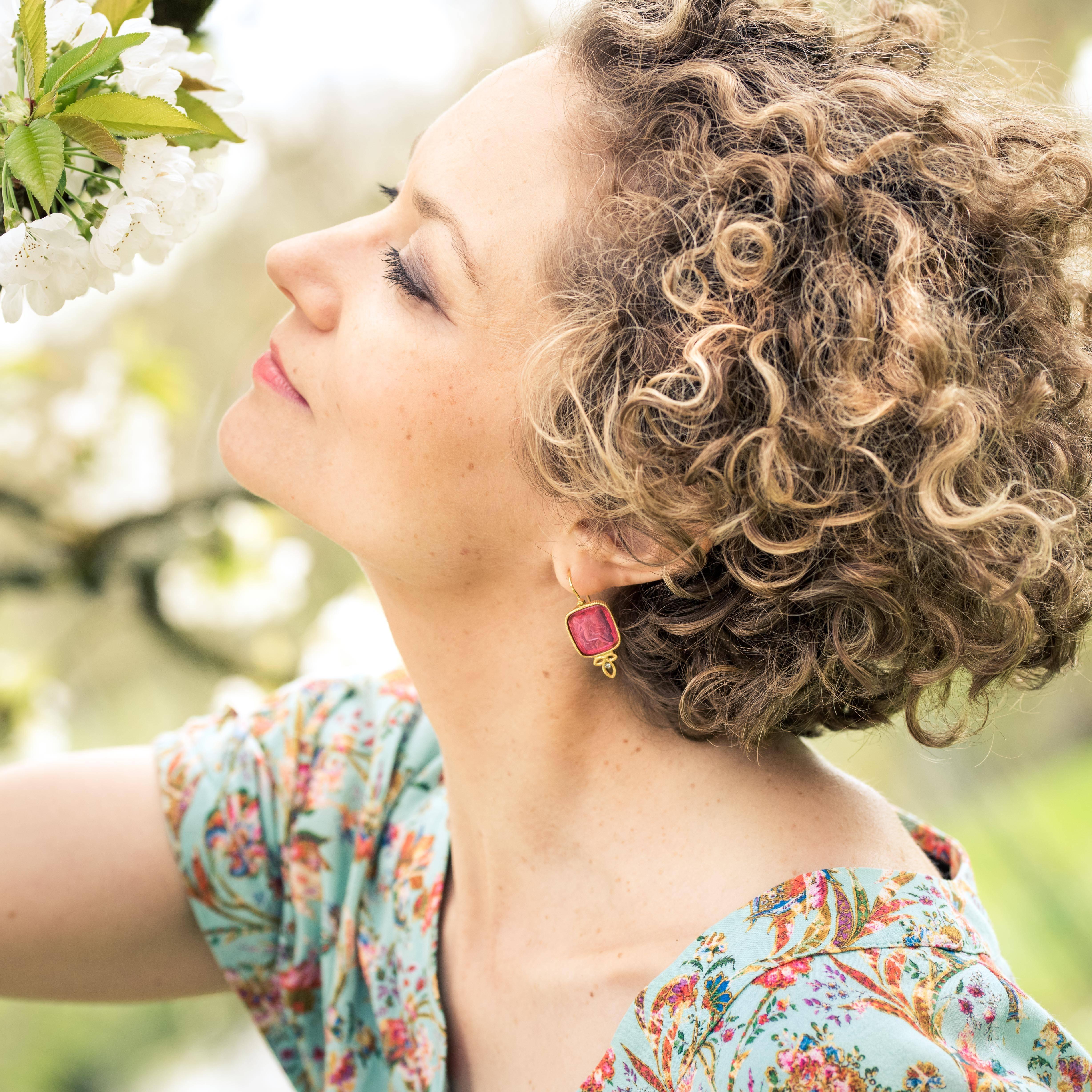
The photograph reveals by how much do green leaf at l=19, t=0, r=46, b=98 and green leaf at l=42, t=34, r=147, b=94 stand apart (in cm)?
2

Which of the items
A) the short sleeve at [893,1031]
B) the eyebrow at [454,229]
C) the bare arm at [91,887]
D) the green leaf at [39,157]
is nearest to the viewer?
the green leaf at [39,157]

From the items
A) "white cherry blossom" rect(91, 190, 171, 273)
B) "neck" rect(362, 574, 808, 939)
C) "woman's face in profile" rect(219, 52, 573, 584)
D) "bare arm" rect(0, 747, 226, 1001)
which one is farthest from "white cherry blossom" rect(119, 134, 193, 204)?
"bare arm" rect(0, 747, 226, 1001)

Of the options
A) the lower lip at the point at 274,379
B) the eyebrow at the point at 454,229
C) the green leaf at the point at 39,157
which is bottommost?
the lower lip at the point at 274,379

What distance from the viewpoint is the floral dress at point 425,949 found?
0.83 meters

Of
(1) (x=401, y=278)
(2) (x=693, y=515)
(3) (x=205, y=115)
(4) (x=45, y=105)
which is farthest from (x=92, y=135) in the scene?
(2) (x=693, y=515)

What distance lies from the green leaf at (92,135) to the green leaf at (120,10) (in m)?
0.09

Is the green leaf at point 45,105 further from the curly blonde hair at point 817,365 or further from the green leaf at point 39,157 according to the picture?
the curly blonde hair at point 817,365

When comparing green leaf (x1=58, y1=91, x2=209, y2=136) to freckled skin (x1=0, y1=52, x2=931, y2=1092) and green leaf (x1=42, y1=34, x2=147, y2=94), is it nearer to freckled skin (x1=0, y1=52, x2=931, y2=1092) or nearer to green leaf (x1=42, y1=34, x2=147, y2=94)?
green leaf (x1=42, y1=34, x2=147, y2=94)

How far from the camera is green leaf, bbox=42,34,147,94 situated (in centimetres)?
68

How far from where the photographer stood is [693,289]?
2.95 ft

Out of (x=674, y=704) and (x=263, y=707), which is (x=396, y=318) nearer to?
(x=674, y=704)

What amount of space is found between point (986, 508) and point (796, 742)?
36cm

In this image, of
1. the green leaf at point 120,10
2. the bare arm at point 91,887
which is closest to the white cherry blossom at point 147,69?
the green leaf at point 120,10

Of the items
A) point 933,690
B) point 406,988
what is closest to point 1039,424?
point 933,690
